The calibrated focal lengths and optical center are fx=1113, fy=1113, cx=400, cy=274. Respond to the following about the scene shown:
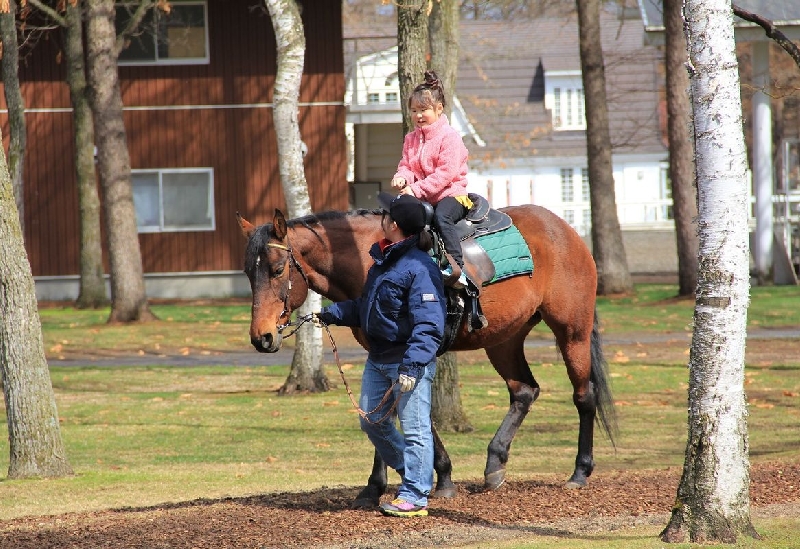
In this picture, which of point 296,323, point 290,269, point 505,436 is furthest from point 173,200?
point 296,323

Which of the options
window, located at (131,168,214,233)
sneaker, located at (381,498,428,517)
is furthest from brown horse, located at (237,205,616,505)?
window, located at (131,168,214,233)

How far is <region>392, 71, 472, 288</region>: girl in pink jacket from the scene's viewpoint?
6.89 meters

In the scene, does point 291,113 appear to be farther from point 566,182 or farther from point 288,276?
point 566,182

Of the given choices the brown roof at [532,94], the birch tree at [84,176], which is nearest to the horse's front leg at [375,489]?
the birch tree at [84,176]

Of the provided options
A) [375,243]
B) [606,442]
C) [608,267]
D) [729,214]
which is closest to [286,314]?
[375,243]

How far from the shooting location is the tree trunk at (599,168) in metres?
26.3

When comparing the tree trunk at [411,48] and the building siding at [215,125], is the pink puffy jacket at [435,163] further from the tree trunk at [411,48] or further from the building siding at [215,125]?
the building siding at [215,125]

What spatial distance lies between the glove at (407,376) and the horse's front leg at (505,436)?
1.86 metres

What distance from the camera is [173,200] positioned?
97.5 feet

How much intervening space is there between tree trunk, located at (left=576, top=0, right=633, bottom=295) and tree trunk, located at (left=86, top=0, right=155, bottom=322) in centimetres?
1058

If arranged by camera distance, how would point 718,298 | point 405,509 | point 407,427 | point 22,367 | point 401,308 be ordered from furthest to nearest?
1. point 22,367
2. point 405,509
3. point 407,427
4. point 401,308
5. point 718,298

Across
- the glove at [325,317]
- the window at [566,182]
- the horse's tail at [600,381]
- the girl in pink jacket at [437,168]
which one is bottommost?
the horse's tail at [600,381]

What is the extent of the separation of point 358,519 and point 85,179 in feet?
70.1

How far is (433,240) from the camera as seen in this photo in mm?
6793
